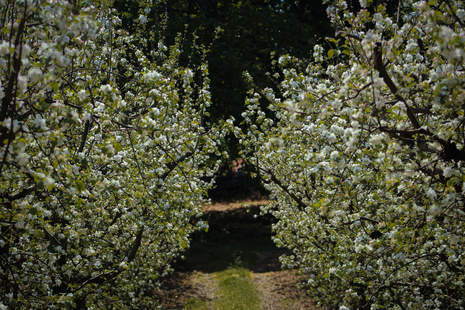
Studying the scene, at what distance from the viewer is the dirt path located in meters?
9.30

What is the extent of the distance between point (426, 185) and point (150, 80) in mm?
2512

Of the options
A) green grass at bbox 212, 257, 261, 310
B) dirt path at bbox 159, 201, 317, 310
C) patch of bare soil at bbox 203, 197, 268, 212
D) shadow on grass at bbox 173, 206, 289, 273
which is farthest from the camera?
patch of bare soil at bbox 203, 197, 268, 212

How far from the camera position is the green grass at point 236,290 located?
343 inches

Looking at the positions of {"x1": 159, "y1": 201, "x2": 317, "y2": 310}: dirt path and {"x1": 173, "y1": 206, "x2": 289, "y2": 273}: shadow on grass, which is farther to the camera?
{"x1": 173, "y1": 206, "x2": 289, "y2": 273}: shadow on grass

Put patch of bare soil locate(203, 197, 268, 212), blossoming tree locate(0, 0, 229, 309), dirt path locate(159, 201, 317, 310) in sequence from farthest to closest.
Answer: patch of bare soil locate(203, 197, 268, 212)
dirt path locate(159, 201, 317, 310)
blossoming tree locate(0, 0, 229, 309)

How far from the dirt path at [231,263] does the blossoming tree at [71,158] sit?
3.42m

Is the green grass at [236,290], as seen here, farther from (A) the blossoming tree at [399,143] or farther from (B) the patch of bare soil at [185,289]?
(A) the blossoming tree at [399,143]

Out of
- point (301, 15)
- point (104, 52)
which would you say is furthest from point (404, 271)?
point (301, 15)

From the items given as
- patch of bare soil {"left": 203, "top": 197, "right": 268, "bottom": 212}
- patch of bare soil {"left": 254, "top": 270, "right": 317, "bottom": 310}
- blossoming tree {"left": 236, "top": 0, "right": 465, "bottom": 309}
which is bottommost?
patch of bare soil {"left": 254, "top": 270, "right": 317, "bottom": 310}

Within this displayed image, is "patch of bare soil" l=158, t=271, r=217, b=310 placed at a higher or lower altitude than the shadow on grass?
lower

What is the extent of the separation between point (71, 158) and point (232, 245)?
12428mm

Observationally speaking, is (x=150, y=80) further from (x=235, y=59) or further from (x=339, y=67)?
(x=235, y=59)

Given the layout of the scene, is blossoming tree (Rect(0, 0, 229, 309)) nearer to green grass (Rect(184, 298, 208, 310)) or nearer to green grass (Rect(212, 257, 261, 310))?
green grass (Rect(184, 298, 208, 310))

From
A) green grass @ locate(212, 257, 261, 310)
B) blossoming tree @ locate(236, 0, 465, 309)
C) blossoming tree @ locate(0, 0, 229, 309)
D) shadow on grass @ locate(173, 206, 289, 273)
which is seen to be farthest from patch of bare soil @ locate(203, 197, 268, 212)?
blossoming tree @ locate(236, 0, 465, 309)
